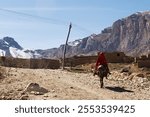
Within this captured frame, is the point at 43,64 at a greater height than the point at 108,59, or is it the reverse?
the point at 108,59

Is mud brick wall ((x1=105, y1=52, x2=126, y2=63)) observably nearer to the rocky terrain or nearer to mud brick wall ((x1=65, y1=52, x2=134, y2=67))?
mud brick wall ((x1=65, y1=52, x2=134, y2=67))

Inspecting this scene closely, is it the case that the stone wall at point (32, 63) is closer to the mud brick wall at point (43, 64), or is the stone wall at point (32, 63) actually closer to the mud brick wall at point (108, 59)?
the mud brick wall at point (43, 64)

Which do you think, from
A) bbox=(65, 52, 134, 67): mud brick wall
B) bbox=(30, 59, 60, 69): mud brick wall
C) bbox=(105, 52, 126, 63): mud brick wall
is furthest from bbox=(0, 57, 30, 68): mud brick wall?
bbox=(105, 52, 126, 63): mud brick wall

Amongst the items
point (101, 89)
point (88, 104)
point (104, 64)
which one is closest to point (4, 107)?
point (88, 104)

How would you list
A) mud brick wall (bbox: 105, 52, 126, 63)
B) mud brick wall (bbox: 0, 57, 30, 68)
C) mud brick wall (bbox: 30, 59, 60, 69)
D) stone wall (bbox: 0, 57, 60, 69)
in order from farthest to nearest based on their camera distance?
mud brick wall (bbox: 105, 52, 126, 63), mud brick wall (bbox: 30, 59, 60, 69), stone wall (bbox: 0, 57, 60, 69), mud brick wall (bbox: 0, 57, 30, 68)

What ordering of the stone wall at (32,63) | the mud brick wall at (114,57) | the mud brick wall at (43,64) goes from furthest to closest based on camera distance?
the mud brick wall at (114,57) < the mud brick wall at (43,64) < the stone wall at (32,63)

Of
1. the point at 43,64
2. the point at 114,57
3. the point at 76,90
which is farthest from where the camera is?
the point at 114,57

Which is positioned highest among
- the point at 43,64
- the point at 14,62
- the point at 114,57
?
the point at 114,57

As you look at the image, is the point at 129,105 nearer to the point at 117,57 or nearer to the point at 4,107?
the point at 4,107

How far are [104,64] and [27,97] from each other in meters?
6.13

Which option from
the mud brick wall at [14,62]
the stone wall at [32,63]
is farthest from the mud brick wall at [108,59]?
the mud brick wall at [14,62]

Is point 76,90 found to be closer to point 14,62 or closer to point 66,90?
point 66,90

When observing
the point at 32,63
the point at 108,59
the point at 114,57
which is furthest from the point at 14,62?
the point at 114,57

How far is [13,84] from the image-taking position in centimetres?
1980
